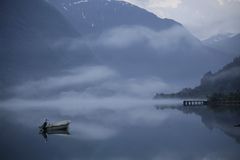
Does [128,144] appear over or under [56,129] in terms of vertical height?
under

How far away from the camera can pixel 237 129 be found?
7975 cm

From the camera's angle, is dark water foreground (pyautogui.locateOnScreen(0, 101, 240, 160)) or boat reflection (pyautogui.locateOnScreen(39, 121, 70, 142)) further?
boat reflection (pyautogui.locateOnScreen(39, 121, 70, 142))

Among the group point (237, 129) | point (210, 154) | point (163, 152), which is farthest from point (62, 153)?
point (237, 129)

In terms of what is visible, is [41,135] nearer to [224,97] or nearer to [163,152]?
[163,152]

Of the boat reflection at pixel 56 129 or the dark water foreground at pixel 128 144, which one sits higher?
the boat reflection at pixel 56 129

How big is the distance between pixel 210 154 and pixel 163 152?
21.9 ft

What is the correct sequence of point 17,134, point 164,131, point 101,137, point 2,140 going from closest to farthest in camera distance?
1. point 2,140
2. point 101,137
3. point 17,134
4. point 164,131

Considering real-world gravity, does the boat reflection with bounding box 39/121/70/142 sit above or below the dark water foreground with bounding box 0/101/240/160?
above

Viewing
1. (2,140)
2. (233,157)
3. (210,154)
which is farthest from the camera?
(2,140)

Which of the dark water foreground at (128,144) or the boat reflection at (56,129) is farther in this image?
the boat reflection at (56,129)

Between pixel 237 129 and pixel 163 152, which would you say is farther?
pixel 237 129

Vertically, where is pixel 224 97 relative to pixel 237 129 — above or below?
above

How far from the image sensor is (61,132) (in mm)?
82875

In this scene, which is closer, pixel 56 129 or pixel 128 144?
pixel 128 144
